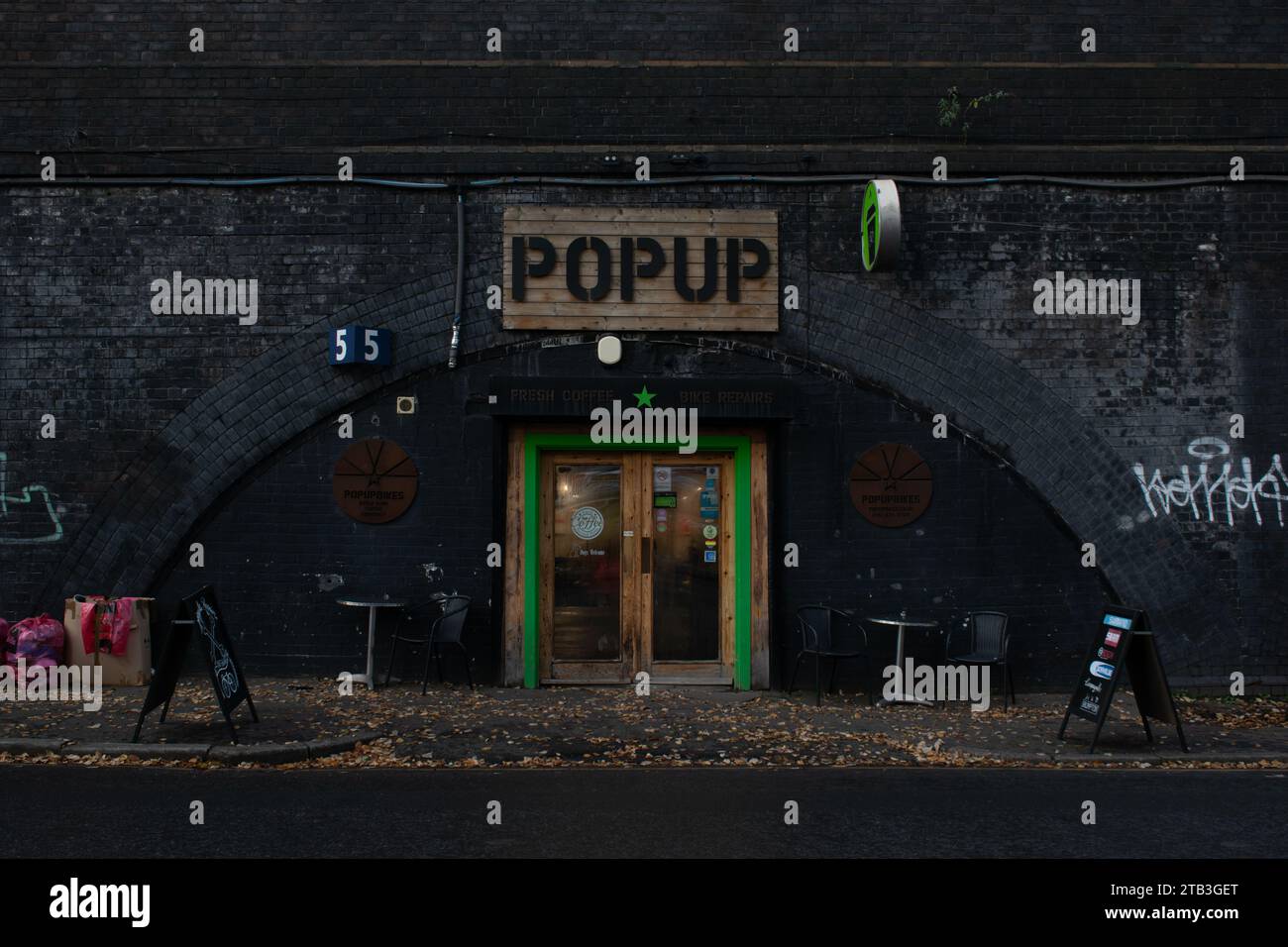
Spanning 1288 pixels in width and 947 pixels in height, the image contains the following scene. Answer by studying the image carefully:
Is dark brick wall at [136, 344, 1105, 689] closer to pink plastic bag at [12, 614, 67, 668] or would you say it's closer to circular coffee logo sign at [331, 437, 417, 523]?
circular coffee logo sign at [331, 437, 417, 523]

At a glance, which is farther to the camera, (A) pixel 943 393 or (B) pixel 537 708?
(A) pixel 943 393

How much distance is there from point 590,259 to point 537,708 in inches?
188

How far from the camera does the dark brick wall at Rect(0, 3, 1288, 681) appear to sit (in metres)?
12.0

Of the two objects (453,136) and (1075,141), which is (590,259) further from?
(1075,141)

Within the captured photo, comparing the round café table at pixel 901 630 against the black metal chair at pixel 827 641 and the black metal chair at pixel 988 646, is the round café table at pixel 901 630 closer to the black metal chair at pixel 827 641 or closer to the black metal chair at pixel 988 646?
the black metal chair at pixel 827 641

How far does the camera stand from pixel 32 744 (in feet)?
29.6

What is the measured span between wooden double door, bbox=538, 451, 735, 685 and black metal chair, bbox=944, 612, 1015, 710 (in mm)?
2482

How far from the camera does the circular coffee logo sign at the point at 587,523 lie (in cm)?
1230

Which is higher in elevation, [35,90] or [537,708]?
[35,90]

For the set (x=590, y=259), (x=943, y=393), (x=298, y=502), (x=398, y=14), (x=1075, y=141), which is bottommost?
(x=298, y=502)

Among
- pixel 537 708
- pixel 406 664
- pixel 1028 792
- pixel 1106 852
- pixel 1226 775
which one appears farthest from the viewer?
pixel 406 664

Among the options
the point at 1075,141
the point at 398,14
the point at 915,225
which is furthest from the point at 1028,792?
the point at 398,14
